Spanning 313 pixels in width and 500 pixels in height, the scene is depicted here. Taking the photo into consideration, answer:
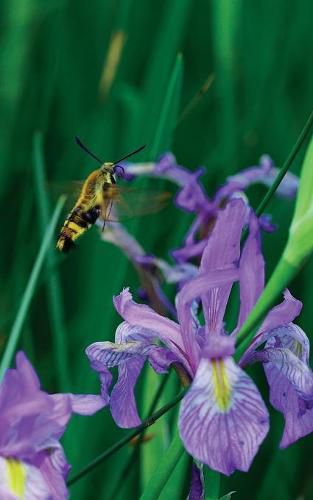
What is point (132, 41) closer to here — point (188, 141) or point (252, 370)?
point (188, 141)

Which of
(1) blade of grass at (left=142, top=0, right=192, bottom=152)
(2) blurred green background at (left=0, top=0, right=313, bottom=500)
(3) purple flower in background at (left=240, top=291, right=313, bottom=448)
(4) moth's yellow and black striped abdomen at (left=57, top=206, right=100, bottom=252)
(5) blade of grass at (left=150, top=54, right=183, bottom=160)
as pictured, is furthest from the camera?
(1) blade of grass at (left=142, top=0, right=192, bottom=152)

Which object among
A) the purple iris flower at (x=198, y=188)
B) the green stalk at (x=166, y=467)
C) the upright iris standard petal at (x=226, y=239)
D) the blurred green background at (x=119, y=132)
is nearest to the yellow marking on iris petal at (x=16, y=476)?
the green stalk at (x=166, y=467)

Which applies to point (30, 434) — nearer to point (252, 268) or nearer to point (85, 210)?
point (252, 268)

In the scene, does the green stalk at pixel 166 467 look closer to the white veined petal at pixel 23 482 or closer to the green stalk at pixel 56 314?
the white veined petal at pixel 23 482

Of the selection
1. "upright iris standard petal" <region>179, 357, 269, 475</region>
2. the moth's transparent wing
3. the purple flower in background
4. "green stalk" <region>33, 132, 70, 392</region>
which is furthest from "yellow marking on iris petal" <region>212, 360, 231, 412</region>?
"green stalk" <region>33, 132, 70, 392</region>

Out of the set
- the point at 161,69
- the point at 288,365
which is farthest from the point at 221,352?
the point at 161,69

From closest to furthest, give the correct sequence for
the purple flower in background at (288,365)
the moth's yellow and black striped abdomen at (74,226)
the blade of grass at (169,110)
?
the purple flower in background at (288,365)
the moth's yellow and black striped abdomen at (74,226)
the blade of grass at (169,110)

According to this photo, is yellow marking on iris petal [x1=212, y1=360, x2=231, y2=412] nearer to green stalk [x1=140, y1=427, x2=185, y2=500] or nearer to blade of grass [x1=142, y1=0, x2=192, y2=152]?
green stalk [x1=140, y1=427, x2=185, y2=500]

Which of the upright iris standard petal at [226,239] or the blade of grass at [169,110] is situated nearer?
the upright iris standard petal at [226,239]

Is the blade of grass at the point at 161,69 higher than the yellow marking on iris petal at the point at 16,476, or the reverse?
the blade of grass at the point at 161,69
